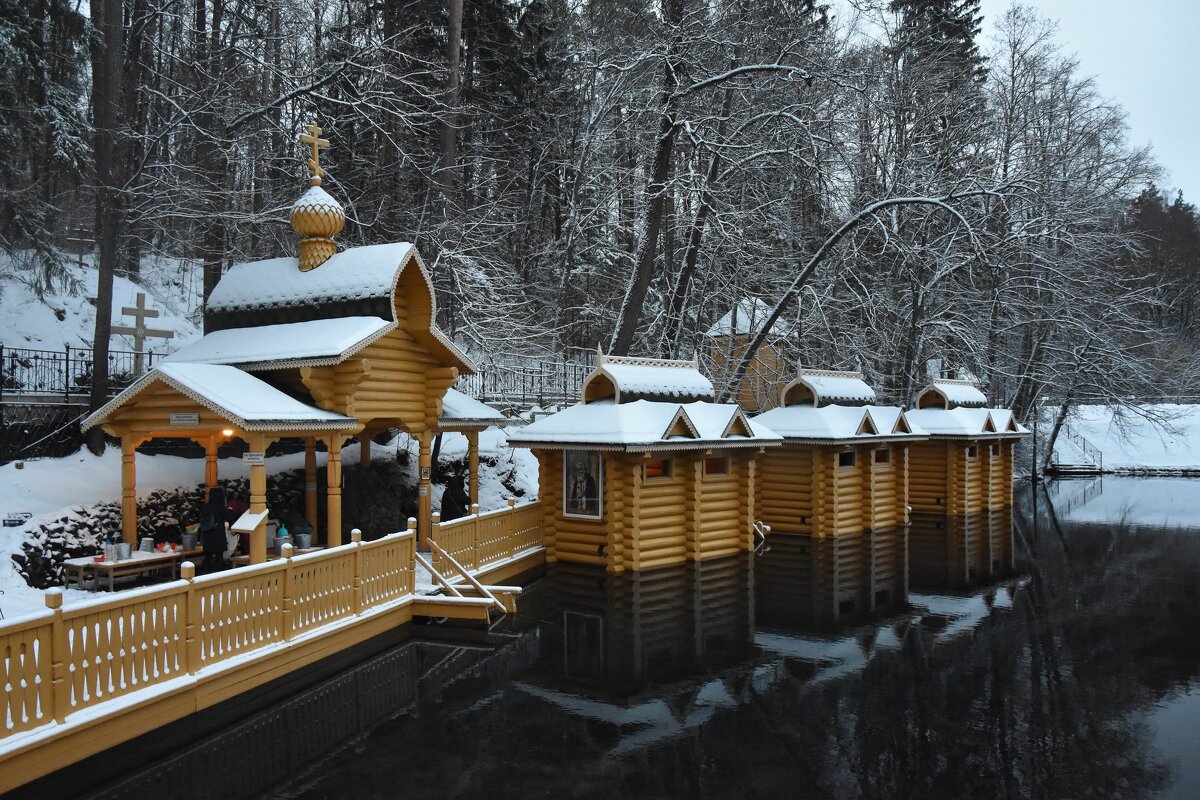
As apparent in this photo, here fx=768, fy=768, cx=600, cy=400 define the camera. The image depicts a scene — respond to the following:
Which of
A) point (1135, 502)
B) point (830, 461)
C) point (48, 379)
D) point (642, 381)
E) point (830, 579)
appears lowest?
point (1135, 502)

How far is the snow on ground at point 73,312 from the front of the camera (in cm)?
1962

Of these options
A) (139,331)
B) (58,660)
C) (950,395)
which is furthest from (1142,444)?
(58,660)

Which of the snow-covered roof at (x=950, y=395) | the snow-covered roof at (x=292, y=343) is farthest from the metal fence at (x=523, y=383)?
the snow-covered roof at (x=950, y=395)

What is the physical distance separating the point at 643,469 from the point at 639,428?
88 cm

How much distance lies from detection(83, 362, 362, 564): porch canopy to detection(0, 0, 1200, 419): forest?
4120 millimetres

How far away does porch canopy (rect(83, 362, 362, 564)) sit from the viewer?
10078 millimetres

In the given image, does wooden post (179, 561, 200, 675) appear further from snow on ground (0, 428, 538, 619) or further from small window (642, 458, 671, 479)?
small window (642, 458, 671, 479)

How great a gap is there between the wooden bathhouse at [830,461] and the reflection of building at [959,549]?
1465 millimetres

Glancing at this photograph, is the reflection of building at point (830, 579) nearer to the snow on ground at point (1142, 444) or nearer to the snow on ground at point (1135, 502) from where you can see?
the snow on ground at point (1135, 502)

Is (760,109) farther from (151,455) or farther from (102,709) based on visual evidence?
(102,709)

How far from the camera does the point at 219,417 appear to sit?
34.3 feet

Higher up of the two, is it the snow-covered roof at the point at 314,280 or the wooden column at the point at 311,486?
the snow-covered roof at the point at 314,280

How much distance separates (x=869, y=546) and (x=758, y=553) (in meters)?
3.02

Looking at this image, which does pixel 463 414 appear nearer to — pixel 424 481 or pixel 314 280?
pixel 424 481
